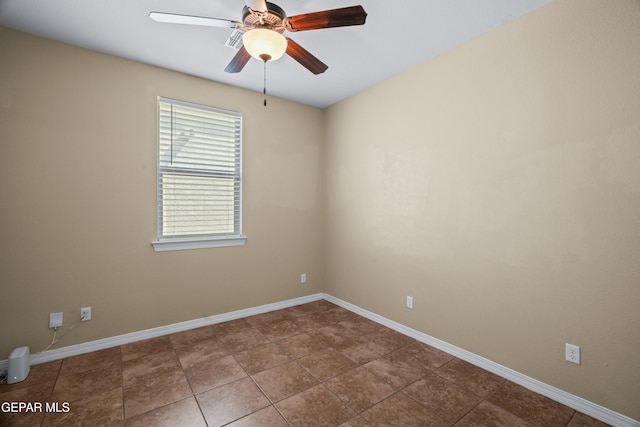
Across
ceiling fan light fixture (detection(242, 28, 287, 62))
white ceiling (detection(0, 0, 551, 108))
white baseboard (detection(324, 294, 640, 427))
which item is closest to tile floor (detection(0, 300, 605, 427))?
white baseboard (detection(324, 294, 640, 427))

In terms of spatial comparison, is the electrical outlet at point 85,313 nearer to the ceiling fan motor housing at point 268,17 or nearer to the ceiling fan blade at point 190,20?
the ceiling fan blade at point 190,20

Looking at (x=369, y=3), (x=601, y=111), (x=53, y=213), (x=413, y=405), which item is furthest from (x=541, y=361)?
(x=53, y=213)

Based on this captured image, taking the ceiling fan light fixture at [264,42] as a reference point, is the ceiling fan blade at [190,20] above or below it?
above

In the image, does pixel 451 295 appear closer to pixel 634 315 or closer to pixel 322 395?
pixel 634 315

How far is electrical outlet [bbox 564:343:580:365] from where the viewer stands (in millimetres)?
1863

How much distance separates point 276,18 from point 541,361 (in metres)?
A: 2.82

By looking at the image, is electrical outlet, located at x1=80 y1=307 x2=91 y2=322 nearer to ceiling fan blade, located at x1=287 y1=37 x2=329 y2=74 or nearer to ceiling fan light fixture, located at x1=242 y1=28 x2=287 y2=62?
ceiling fan light fixture, located at x1=242 y1=28 x2=287 y2=62

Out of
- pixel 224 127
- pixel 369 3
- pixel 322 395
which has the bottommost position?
pixel 322 395

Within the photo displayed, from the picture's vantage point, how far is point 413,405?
1902mm

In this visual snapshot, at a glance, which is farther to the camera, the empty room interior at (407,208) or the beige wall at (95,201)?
the beige wall at (95,201)

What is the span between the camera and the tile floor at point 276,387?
5.80ft

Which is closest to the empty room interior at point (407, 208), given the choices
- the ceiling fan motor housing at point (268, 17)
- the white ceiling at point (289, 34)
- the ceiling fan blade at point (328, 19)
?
the white ceiling at point (289, 34)

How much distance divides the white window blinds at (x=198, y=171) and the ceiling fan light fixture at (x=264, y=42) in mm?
1634

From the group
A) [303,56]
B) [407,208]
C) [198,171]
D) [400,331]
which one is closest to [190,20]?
[303,56]
